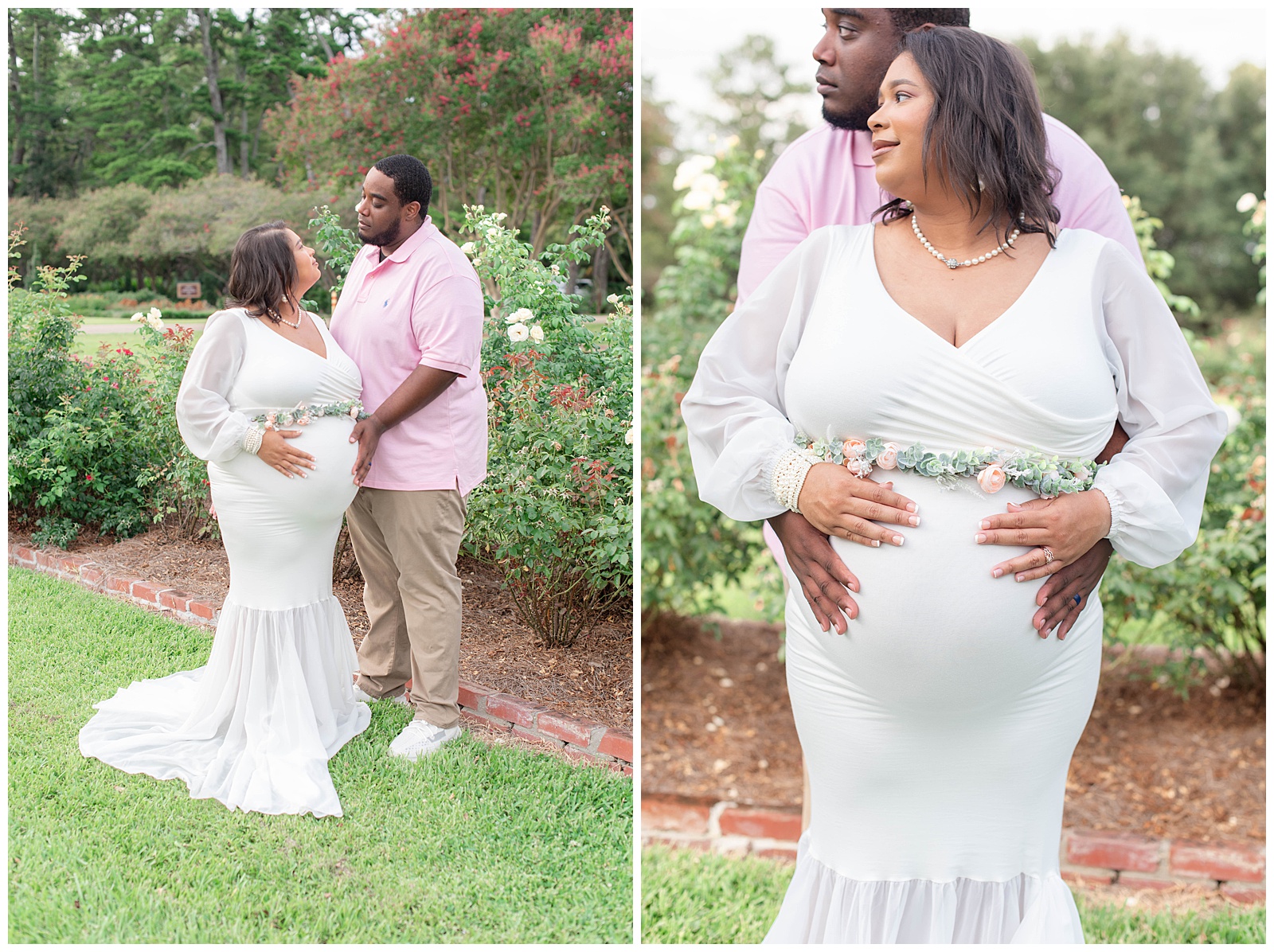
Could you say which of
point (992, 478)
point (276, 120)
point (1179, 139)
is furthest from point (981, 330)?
point (1179, 139)

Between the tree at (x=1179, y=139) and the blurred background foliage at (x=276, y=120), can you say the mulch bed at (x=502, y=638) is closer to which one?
the blurred background foliage at (x=276, y=120)

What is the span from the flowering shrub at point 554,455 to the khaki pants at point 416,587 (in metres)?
0.23

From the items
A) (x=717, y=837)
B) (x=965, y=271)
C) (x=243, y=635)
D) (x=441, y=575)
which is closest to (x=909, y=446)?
(x=965, y=271)

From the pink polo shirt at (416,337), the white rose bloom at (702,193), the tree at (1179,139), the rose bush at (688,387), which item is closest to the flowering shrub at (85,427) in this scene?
the pink polo shirt at (416,337)

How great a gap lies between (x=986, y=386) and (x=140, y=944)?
2.48 m

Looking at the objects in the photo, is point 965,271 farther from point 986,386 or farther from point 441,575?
point 441,575

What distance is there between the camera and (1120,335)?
2.14 meters

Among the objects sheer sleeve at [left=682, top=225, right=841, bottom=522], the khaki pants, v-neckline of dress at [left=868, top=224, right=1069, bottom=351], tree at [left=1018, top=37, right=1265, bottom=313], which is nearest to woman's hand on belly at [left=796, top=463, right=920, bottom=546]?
sheer sleeve at [left=682, top=225, right=841, bottom=522]

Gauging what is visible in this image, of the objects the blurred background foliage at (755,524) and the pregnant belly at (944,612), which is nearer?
the pregnant belly at (944,612)

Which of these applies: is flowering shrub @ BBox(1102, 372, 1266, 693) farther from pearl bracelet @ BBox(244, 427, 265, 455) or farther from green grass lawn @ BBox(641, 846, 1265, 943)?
pearl bracelet @ BBox(244, 427, 265, 455)

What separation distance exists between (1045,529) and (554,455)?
2154mm

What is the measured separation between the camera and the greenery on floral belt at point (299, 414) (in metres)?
3.19

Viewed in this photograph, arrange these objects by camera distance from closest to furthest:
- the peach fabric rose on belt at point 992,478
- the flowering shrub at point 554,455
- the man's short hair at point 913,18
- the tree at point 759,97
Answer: the peach fabric rose on belt at point 992,478 < the man's short hair at point 913,18 < the flowering shrub at point 554,455 < the tree at point 759,97

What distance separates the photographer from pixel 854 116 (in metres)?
2.55
